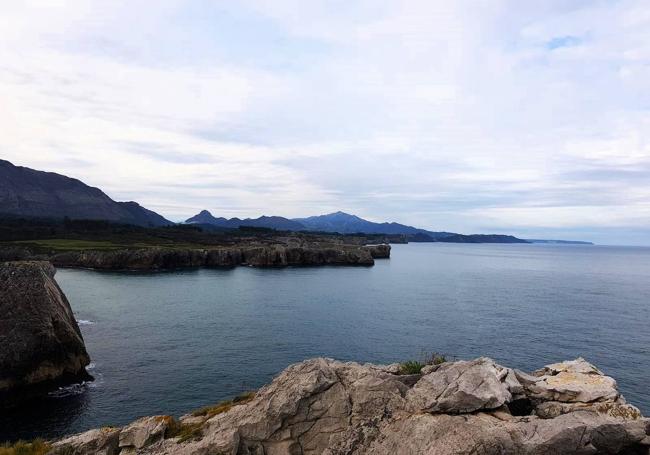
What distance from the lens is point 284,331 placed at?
76875mm

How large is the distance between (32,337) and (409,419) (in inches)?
1746

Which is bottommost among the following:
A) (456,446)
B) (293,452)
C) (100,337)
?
(100,337)

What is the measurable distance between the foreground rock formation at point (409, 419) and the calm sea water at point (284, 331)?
924 inches

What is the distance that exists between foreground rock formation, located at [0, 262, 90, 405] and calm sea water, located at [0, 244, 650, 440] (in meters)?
2.89

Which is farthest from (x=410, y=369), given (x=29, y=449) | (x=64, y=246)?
(x=64, y=246)

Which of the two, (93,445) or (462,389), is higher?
(462,389)

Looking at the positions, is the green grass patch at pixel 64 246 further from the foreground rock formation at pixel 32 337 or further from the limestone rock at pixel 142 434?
the limestone rock at pixel 142 434

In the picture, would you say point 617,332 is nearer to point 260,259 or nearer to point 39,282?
point 39,282

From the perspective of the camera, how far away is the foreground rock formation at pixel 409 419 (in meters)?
17.7

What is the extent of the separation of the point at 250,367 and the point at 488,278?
134m

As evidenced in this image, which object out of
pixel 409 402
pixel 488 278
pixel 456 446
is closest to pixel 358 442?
pixel 409 402

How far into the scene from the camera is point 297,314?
92500 millimetres

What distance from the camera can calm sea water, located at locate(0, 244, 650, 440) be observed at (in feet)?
157

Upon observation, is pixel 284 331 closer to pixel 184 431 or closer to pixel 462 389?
pixel 184 431
